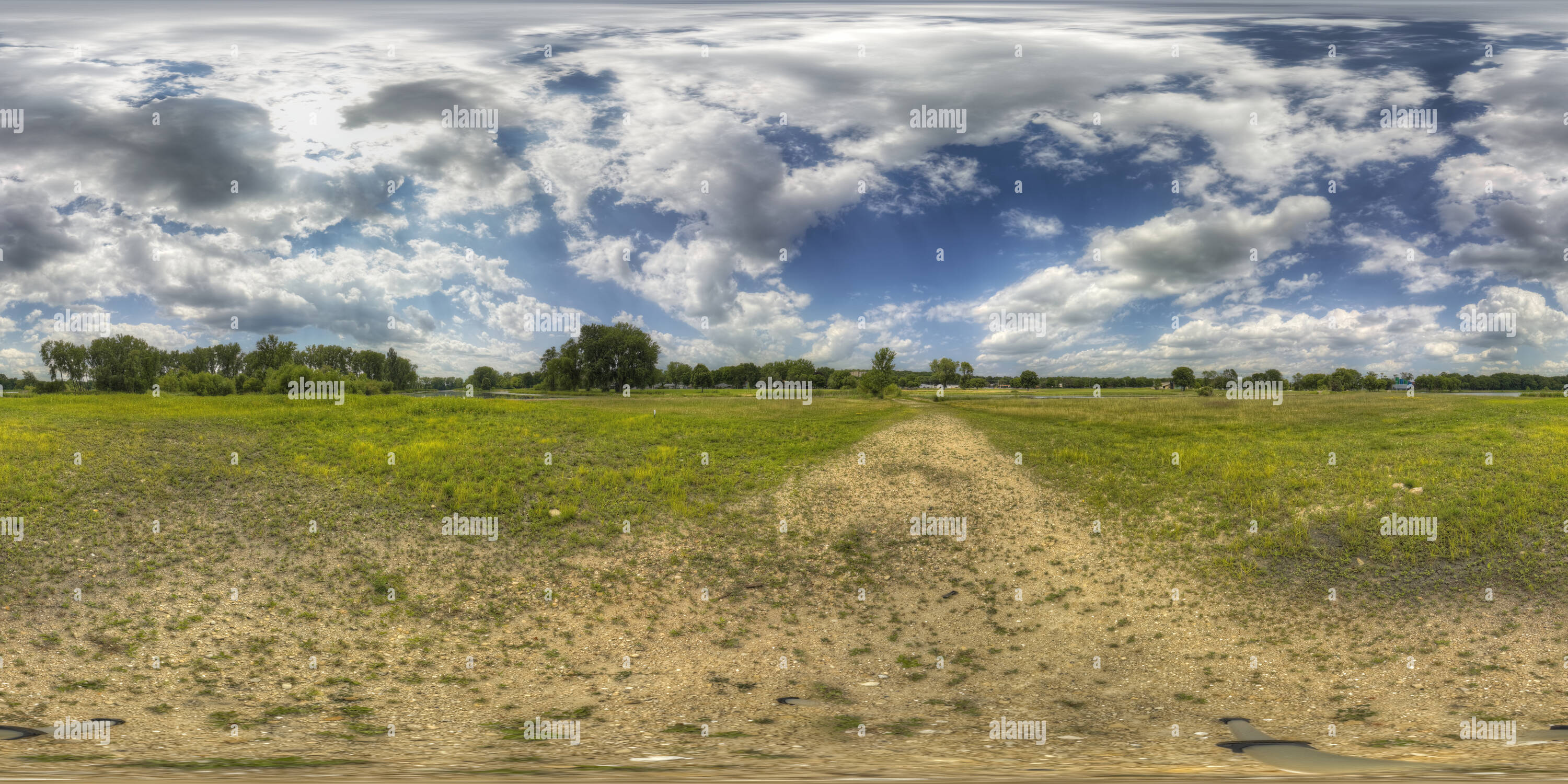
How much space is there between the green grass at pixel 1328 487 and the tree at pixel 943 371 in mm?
34382

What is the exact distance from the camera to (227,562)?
18.8 m

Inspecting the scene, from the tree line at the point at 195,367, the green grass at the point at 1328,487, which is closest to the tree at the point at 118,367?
the tree line at the point at 195,367

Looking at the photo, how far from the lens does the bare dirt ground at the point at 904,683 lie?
10492mm

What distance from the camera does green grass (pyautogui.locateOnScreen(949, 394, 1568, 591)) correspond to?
19.7 meters

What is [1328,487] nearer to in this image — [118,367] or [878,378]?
[878,378]

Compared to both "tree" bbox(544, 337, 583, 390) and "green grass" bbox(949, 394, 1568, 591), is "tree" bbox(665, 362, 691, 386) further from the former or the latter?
"green grass" bbox(949, 394, 1568, 591)

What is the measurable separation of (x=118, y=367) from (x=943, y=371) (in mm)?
76770

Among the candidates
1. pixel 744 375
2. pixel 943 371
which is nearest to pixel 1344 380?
pixel 943 371

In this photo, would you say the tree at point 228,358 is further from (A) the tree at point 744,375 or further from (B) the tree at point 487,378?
(A) the tree at point 744,375

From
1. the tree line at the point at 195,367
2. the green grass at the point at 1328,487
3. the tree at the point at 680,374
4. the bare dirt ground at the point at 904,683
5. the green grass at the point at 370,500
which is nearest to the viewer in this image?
the bare dirt ground at the point at 904,683

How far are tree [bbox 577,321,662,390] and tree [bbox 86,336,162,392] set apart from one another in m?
36.2

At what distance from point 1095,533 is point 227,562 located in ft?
86.8

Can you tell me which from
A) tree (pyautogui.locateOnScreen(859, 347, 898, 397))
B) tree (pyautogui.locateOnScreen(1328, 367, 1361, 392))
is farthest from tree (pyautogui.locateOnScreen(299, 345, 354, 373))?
tree (pyautogui.locateOnScreen(1328, 367, 1361, 392))

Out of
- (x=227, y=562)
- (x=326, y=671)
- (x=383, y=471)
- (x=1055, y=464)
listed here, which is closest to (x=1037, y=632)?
(x=1055, y=464)
